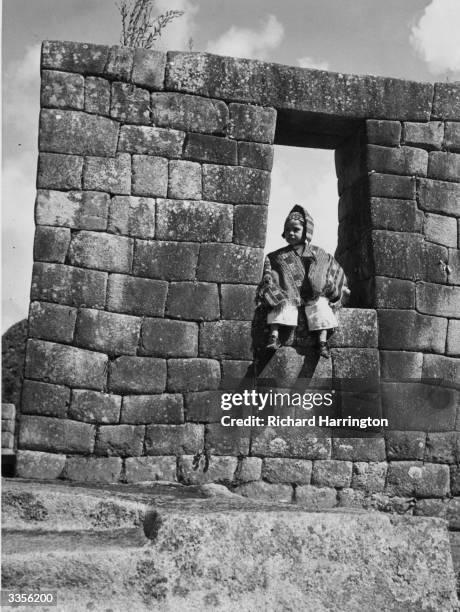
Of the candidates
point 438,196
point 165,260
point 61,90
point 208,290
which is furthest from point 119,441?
point 438,196

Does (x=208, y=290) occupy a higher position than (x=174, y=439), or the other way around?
(x=208, y=290)

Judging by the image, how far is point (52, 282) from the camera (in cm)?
715

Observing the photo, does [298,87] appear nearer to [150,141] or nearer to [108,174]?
[150,141]

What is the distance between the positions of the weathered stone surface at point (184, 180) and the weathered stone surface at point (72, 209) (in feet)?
2.13

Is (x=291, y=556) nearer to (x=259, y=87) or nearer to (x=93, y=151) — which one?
(x=93, y=151)

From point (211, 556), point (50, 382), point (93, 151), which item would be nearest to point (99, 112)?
point (93, 151)

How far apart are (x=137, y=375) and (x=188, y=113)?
2524 mm

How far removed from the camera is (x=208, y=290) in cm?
742

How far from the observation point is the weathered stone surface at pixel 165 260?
24.1 ft

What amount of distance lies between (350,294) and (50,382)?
3.06 metres

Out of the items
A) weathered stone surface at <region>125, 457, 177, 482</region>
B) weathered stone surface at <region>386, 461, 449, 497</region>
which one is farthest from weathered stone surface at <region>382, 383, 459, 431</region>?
weathered stone surface at <region>125, 457, 177, 482</region>

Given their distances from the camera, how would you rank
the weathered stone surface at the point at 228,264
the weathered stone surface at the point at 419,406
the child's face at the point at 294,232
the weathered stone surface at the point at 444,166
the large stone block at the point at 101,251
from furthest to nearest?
the weathered stone surface at the point at 444,166
the child's face at the point at 294,232
the weathered stone surface at the point at 419,406
the weathered stone surface at the point at 228,264
the large stone block at the point at 101,251

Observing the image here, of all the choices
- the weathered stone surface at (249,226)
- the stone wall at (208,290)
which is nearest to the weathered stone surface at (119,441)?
the stone wall at (208,290)

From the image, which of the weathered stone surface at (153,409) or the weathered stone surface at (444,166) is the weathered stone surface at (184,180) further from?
the weathered stone surface at (444,166)
